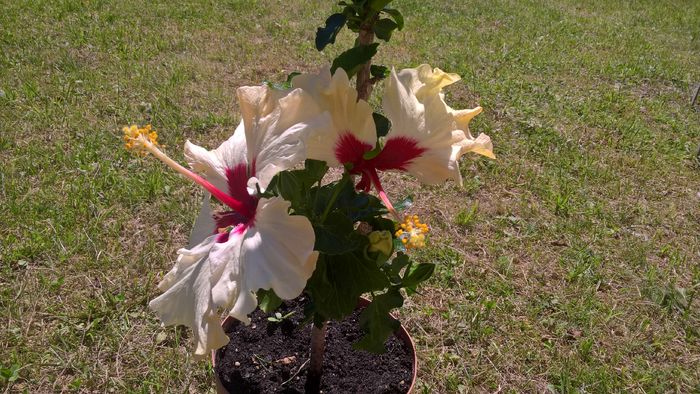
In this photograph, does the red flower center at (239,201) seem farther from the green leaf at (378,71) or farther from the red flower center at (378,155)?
the green leaf at (378,71)

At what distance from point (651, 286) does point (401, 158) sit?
6.87 feet

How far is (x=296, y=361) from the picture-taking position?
6.00 feet

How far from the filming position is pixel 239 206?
1190 millimetres

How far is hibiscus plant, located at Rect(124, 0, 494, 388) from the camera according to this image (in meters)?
1.01

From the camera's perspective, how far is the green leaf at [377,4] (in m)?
1.14

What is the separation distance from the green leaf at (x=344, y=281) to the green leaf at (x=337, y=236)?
2.2 inches

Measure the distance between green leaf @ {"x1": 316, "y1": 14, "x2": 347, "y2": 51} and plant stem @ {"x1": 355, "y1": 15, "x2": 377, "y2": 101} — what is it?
0.16ft

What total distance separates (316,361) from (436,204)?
167 centimetres

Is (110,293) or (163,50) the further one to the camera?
(163,50)

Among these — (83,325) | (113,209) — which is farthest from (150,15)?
(83,325)

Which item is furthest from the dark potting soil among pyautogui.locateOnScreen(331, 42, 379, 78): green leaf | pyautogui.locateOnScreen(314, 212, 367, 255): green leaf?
pyautogui.locateOnScreen(331, 42, 379, 78): green leaf

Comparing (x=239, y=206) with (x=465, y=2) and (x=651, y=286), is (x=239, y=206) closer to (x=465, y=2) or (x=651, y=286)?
(x=651, y=286)

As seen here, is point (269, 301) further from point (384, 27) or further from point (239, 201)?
point (384, 27)

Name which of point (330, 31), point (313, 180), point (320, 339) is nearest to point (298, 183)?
point (313, 180)
